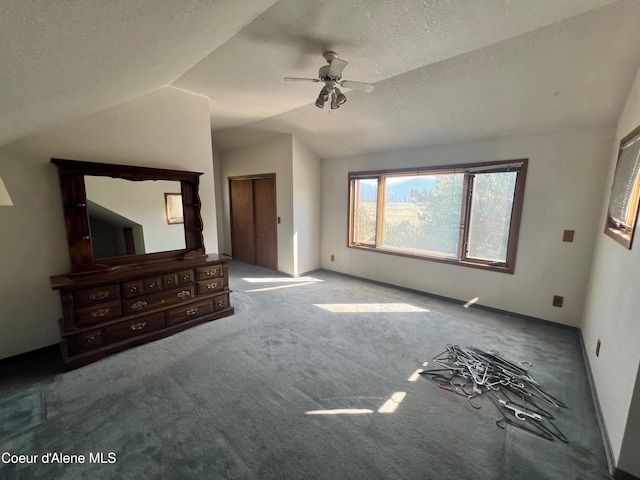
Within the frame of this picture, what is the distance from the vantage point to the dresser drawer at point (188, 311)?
109 inches

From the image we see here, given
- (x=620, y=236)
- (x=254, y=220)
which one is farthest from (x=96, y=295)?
(x=620, y=236)

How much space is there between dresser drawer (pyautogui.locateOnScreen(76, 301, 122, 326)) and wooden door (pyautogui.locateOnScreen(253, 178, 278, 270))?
2.90 meters

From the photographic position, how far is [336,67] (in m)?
2.03

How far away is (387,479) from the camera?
4.47 feet

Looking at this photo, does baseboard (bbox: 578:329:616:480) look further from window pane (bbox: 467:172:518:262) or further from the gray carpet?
window pane (bbox: 467:172:518:262)

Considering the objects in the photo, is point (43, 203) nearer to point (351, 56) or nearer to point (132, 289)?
point (132, 289)

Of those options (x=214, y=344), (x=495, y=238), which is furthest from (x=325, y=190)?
(x=214, y=344)

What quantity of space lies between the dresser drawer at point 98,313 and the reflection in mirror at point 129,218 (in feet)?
1.72

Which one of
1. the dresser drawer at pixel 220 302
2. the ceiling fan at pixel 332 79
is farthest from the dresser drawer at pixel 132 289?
the ceiling fan at pixel 332 79

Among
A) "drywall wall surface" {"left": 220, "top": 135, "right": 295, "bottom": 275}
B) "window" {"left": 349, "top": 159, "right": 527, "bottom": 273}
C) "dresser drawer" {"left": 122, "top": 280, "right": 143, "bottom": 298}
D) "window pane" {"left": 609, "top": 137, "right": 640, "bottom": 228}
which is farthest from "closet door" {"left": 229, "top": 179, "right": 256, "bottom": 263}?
"window pane" {"left": 609, "top": 137, "right": 640, "bottom": 228}

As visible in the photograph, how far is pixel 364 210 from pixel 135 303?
351 centimetres

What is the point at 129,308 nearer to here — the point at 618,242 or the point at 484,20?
the point at 484,20

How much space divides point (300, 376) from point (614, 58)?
3386 mm

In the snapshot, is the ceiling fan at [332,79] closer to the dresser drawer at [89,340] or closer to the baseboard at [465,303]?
the dresser drawer at [89,340]
